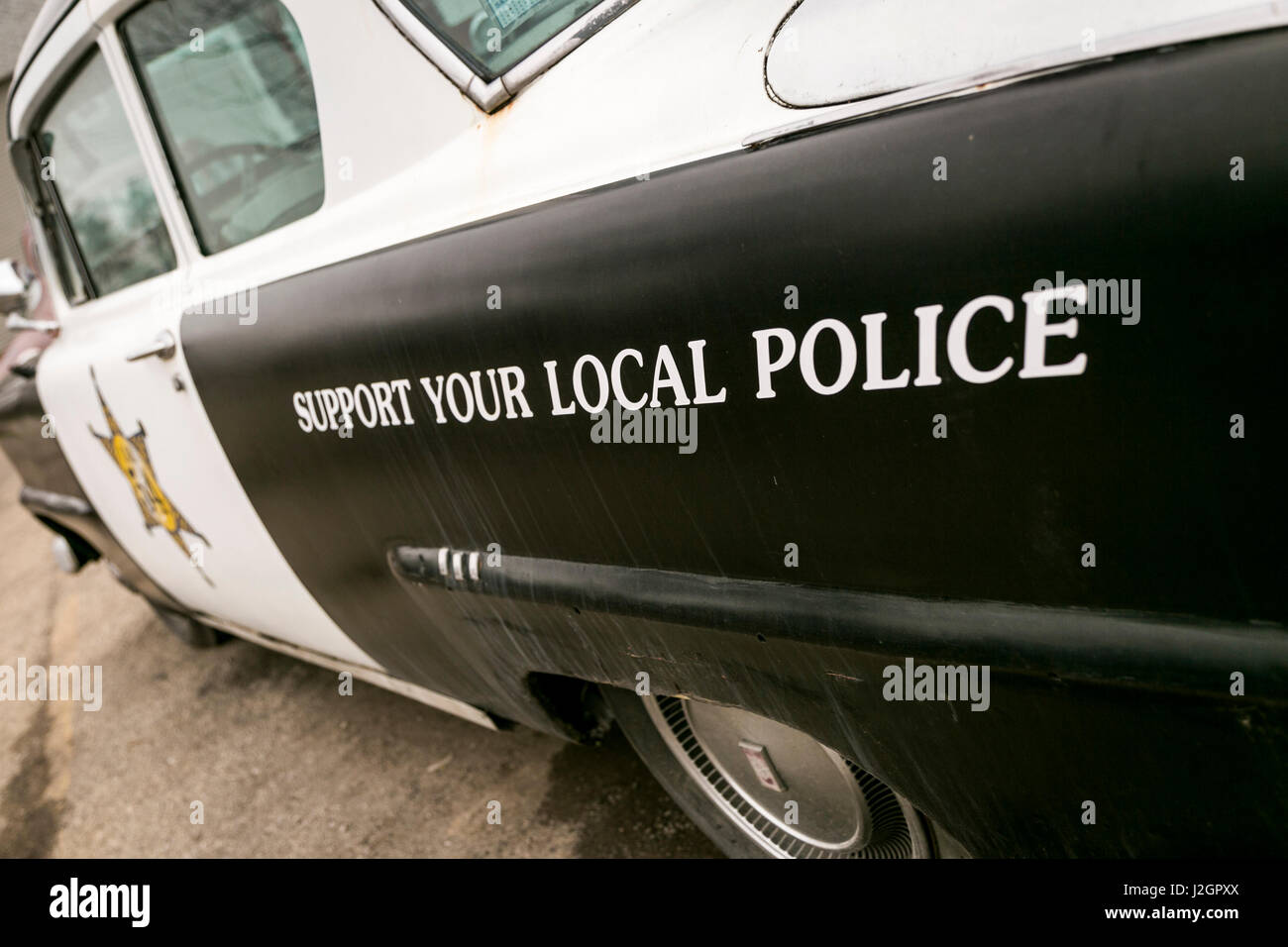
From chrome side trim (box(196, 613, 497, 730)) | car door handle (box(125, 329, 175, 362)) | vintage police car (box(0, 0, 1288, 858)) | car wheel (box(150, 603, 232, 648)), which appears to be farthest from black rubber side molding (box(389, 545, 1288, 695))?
car wheel (box(150, 603, 232, 648))

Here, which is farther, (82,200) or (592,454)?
(82,200)

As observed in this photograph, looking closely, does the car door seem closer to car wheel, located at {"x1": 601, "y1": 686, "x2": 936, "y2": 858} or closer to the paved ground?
the paved ground

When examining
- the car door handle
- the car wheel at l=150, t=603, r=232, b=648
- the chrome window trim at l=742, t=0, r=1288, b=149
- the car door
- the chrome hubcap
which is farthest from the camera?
the car wheel at l=150, t=603, r=232, b=648

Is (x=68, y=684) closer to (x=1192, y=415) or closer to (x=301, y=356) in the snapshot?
(x=301, y=356)

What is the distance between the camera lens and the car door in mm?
1899

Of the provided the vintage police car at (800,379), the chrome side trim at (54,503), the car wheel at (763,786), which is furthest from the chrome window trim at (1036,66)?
the chrome side trim at (54,503)

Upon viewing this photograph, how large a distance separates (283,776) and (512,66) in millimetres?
2423

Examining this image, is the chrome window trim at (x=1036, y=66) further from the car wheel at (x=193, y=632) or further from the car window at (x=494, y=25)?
the car wheel at (x=193, y=632)

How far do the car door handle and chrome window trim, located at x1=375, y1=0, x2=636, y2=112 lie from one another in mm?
1023

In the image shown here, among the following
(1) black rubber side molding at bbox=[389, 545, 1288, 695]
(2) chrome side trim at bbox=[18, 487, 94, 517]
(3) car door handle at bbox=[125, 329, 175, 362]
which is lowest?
(2) chrome side trim at bbox=[18, 487, 94, 517]

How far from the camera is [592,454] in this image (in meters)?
1.27

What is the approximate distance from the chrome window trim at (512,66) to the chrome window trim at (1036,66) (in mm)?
357
